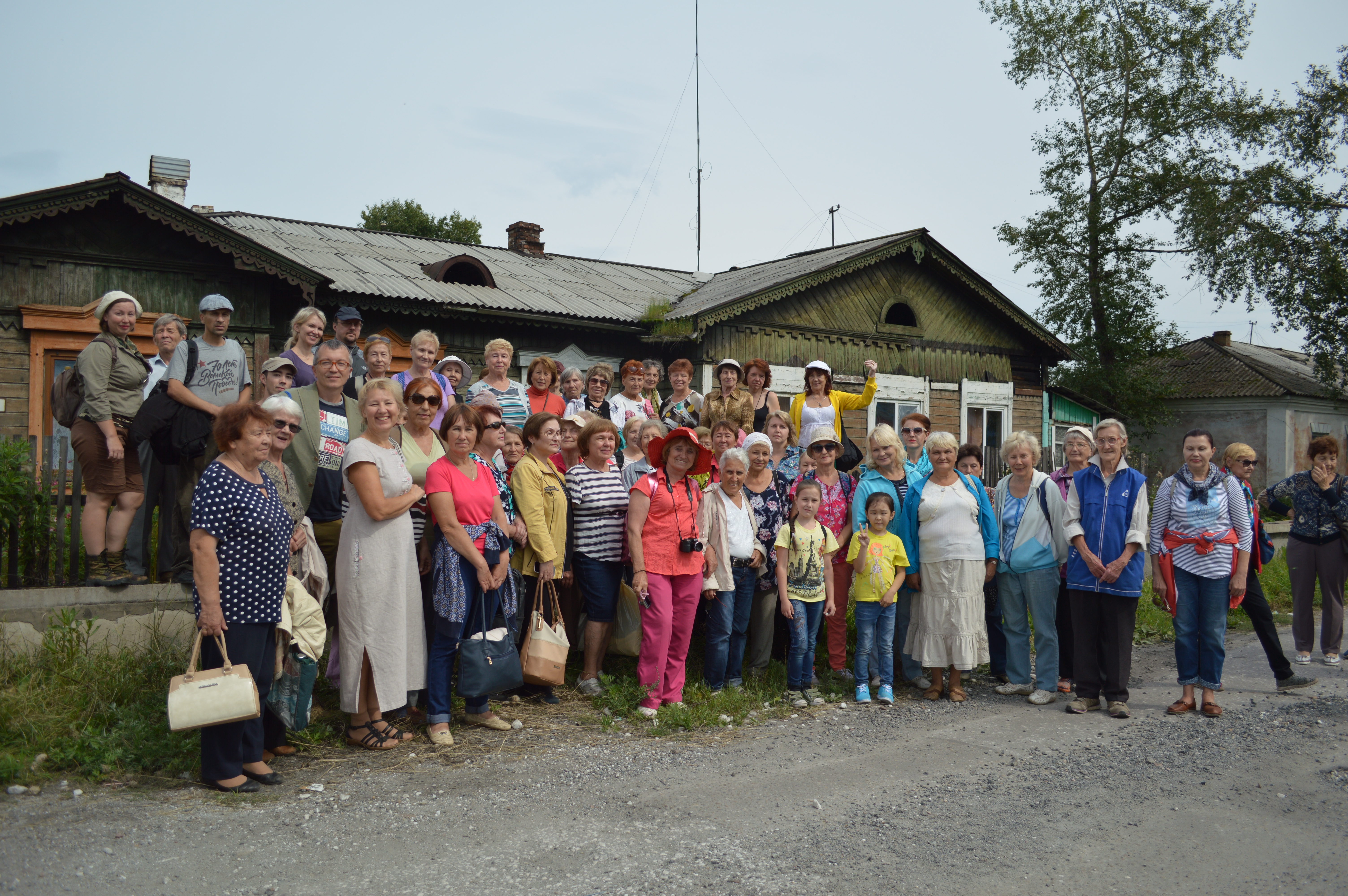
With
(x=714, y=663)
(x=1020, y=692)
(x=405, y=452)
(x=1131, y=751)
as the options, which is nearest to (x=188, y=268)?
(x=405, y=452)

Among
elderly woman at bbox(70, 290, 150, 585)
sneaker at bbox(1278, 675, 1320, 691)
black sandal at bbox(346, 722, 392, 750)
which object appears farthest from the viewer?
sneaker at bbox(1278, 675, 1320, 691)

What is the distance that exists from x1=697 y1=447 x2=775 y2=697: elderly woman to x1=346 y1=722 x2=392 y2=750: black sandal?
2.11 metres

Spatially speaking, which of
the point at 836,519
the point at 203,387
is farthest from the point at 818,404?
the point at 203,387

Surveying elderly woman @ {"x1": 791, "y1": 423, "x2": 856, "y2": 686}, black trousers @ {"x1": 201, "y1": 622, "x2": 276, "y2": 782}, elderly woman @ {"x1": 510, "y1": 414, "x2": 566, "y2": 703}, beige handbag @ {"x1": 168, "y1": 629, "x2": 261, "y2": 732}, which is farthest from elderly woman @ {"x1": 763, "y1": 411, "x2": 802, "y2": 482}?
beige handbag @ {"x1": 168, "y1": 629, "x2": 261, "y2": 732}

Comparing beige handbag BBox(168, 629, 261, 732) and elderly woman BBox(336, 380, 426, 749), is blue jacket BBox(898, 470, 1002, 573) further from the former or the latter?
beige handbag BBox(168, 629, 261, 732)

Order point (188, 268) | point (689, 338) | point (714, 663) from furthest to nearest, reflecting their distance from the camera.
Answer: point (689, 338), point (188, 268), point (714, 663)

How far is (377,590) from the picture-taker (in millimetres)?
4629

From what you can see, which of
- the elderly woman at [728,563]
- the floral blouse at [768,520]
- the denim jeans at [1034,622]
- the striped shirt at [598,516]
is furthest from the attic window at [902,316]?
the striped shirt at [598,516]

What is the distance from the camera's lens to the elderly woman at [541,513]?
18.1ft

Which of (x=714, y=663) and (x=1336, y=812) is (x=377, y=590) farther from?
(x=1336, y=812)

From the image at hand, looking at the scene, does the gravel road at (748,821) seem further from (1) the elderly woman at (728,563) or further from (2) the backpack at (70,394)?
(2) the backpack at (70,394)

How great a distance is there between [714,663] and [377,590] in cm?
240

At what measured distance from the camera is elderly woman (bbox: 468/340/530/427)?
6852 millimetres

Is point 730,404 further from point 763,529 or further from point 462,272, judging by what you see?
point 462,272
